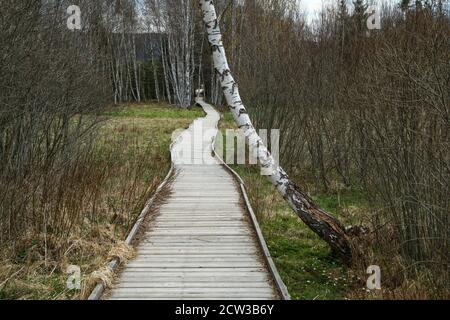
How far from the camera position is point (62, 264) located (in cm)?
605

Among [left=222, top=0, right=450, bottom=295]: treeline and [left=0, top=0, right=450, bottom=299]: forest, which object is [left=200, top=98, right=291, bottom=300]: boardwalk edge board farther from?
[left=222, top=0, right=450, bottom=295]: treeline

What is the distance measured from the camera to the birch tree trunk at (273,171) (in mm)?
6703

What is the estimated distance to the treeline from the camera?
5.62 meters

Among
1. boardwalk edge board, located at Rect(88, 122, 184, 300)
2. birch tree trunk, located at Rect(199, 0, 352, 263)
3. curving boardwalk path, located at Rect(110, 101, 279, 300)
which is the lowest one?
curving boardwalk path, located at Rect(110, 101, 279, 300)

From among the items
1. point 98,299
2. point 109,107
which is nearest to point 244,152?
point 109,107

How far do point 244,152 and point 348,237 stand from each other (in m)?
10.2

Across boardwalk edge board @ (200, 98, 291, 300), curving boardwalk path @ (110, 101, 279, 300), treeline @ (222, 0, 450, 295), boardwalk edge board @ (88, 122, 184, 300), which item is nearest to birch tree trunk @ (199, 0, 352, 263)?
treeline @ (222, 0, 450, 295)

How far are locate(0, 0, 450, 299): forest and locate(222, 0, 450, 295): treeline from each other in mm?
28

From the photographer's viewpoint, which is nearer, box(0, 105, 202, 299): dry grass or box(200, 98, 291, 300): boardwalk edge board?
box(200, 98, 291, 300): boardwalk edge board

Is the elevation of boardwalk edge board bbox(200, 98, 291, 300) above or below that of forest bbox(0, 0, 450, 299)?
below

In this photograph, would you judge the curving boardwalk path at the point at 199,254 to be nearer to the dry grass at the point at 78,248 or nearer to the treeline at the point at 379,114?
the dry grass at the point at 78,248

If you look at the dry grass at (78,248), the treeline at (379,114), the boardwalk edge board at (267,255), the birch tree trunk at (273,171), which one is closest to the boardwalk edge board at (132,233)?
the dry grass at (78,248)

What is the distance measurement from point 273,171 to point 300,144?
6.90 metres

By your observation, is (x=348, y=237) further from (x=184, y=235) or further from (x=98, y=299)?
(x=98, y=299)
